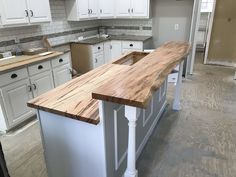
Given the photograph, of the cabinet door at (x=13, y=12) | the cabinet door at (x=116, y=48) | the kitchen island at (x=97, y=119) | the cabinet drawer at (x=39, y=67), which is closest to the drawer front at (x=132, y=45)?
the cabinet door at (x=116, y=48)

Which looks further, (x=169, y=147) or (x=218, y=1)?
(x=218, y=1)

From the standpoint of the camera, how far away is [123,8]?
4508 millimetres

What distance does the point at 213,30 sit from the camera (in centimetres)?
536

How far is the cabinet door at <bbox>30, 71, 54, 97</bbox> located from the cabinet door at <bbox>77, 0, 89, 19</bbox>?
163 centimetres

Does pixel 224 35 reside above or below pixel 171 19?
below

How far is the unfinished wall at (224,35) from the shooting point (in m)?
5.07

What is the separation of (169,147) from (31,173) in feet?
5.04

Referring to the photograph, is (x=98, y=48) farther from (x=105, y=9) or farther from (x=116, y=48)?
(x=105, y=9)

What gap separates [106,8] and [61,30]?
1.21 metres

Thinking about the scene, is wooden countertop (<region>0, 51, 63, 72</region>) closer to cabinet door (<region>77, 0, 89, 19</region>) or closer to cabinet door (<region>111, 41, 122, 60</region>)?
cabinet door (<region>77, 0, 89, 19</region>)

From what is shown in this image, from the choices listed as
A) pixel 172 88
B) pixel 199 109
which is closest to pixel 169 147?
pixel 199 109

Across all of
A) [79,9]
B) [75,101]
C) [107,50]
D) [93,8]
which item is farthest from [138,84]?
[93,8]

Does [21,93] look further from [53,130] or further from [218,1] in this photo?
[218,1]

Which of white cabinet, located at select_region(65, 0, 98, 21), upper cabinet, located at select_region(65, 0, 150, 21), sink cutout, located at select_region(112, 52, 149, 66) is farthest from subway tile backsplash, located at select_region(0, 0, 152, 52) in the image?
sink cutout, located at select_region(112, 52, 149, 66)
